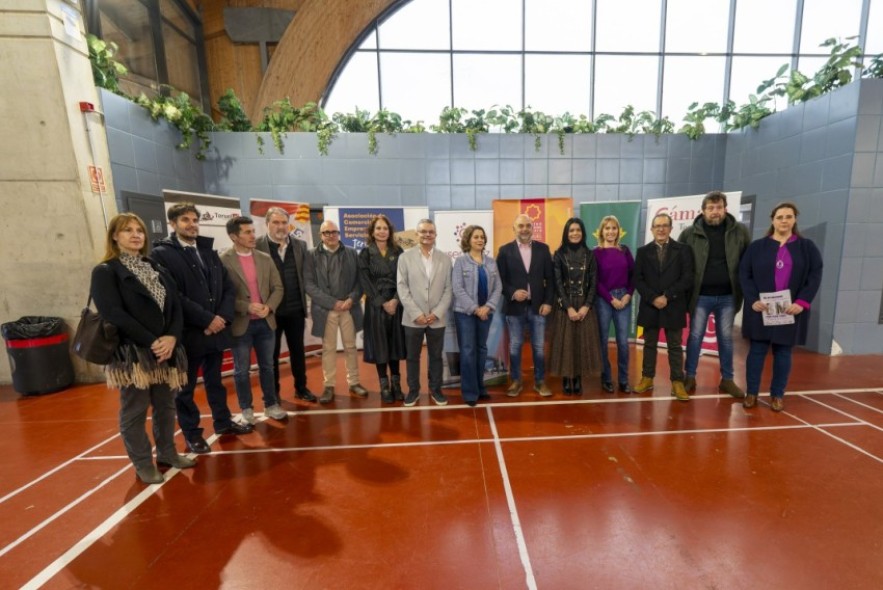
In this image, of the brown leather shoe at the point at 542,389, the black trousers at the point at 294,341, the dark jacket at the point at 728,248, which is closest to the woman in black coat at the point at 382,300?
the black trousers at the point at 294,341

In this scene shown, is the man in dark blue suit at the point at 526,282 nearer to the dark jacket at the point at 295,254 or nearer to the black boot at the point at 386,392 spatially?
the black boot at the point at 386,392

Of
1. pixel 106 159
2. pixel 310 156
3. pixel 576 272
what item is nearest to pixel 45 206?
pixel 106 159

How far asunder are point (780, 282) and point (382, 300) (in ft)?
10.3

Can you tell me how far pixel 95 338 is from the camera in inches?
82.0

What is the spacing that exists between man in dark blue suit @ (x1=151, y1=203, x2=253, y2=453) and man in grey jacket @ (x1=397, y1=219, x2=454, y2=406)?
1.29 meters

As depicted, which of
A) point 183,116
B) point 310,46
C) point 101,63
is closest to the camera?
point 101,63

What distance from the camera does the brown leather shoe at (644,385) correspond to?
141 inches

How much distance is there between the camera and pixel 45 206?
3947 mm

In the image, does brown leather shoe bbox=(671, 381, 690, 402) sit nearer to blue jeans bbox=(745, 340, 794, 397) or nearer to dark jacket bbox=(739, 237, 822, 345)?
blue jeans bbox=(745, 340, 794, 397)

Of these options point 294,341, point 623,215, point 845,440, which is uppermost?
point 623,215

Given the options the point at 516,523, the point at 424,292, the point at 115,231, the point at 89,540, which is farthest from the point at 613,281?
the point at 89,540

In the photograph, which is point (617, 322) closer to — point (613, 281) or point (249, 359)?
point (613, 281)

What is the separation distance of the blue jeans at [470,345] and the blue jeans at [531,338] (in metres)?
0.26

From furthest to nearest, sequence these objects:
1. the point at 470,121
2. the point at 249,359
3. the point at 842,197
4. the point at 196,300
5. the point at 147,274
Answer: the point at 470,121
the point at 842,197
the point at 249,359
the point at 196,300
the point at 147,274
